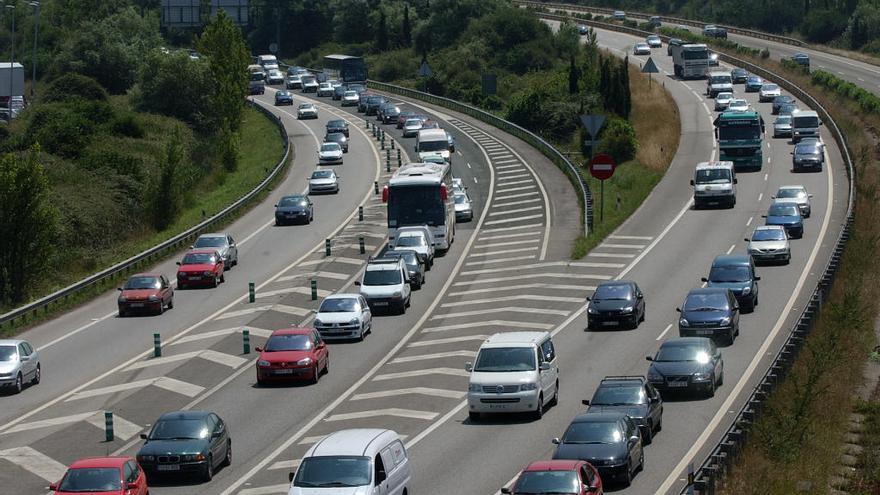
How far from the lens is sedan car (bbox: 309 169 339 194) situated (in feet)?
249

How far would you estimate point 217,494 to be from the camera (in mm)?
26641

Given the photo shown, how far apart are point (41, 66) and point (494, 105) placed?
58.4 m

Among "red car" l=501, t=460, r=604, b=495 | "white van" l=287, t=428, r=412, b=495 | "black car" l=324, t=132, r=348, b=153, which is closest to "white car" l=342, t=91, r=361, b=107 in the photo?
"black car" l=324, t=132, r=348, b=153

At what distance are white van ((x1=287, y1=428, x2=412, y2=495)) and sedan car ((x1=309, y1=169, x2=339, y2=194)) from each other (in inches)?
2057

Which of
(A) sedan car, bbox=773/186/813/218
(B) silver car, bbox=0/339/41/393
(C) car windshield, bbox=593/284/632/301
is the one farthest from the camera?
(A) sedan car, bbox=773/186/813/218

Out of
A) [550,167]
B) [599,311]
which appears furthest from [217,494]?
[550,167]

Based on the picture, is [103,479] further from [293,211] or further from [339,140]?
[339,140]

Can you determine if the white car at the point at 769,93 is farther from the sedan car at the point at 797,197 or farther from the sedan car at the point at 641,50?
the sedan car at the point at 797,197

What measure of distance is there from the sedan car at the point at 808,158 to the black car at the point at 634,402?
45791 millimetres

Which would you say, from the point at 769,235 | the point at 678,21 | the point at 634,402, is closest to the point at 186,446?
the point at 634,402

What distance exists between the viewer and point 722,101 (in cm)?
9831

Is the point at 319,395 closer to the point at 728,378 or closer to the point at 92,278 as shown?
the point at 728,378

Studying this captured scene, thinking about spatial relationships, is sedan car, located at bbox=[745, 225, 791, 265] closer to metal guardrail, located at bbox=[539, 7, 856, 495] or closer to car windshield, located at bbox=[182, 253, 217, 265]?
metal guardrail, located at bbox=[539, 7, 856, 495]

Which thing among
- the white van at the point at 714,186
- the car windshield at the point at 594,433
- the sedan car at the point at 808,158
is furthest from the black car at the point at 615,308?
the sedan car at the point at 808,158
